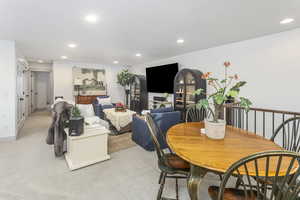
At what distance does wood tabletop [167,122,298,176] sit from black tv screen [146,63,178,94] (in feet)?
11.4

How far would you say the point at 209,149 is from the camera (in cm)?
124

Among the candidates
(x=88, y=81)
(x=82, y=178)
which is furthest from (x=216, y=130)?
(x=88, y=81)

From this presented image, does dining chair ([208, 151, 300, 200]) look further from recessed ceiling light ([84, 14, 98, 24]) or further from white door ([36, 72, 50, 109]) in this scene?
white door ([36, 72, 50, 109])

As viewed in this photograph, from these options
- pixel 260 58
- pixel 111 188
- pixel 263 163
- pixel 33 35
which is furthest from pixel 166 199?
pixel 33 35

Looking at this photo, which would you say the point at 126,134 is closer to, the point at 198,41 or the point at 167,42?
the point at 167,42

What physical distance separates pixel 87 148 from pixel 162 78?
374 cm

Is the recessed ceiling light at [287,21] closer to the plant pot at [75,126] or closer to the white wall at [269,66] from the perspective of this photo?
the white wall at [269,66]

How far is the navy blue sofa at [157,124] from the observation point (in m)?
2.77

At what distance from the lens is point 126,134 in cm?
387

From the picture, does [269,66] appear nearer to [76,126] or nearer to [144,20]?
[144,20]

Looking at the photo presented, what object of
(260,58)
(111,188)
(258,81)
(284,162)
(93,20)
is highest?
(93,20)

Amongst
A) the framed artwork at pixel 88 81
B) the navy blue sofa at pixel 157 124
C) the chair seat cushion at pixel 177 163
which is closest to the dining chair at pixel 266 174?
the chair seat cushion at pixel 177 163

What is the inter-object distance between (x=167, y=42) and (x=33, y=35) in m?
3.01

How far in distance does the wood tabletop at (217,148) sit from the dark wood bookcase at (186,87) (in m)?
2.54
